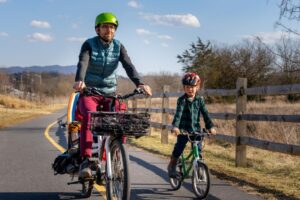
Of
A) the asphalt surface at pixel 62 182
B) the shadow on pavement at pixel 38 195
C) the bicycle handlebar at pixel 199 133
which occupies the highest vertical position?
the bicycle handlebar at pixel 199 133

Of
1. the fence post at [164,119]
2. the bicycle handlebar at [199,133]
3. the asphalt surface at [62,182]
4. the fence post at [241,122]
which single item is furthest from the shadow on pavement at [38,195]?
the fence post at [164,119]

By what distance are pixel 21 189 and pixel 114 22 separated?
269cm

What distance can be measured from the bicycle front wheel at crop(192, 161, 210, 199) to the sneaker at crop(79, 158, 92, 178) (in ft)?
4.78

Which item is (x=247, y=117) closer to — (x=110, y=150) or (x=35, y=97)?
(x=110, y=150)

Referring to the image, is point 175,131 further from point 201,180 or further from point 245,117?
point 245,117

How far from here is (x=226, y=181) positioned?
25.0 ft

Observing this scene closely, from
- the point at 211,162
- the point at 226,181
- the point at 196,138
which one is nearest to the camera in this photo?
the point at 196,138

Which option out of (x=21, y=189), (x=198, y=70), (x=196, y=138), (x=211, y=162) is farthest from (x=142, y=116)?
(x=198, y=70)

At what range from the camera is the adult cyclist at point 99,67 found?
223 inches

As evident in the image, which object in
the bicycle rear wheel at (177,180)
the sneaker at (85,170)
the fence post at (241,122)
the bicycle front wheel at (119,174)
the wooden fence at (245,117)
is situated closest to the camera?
the bicycle front wheel at (119,174)

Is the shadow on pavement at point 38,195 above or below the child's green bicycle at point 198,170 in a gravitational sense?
below

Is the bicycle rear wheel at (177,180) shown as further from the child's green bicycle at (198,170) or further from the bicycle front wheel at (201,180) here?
the bicycle front wheel at (201,180)

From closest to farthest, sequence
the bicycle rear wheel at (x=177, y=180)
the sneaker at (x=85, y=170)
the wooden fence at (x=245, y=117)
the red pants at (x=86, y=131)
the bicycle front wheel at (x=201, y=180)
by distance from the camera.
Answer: the sneaker at (x=85, y=170)
the red pants at (x=86, y=131)
the bicycle front wheel at (x=201, y=180)
the bicycle rear wheel at (x=177, y=180)
the wooden fence at (x=245, y=117)

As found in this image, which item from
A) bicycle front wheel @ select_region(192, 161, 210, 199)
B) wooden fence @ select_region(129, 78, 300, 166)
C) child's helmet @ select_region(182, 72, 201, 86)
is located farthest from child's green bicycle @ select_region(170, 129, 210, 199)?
wooden fence @ select_region(129, 78, 300, 166)
